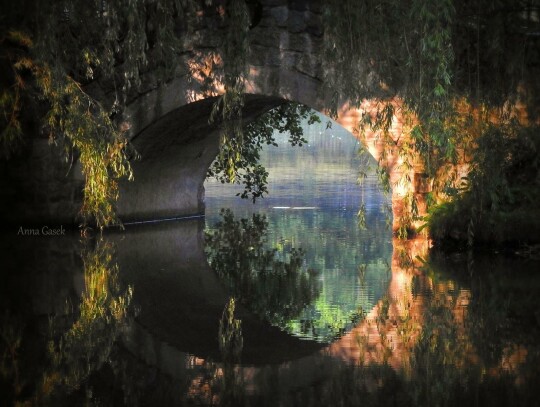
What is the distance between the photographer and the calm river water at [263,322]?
5.37m

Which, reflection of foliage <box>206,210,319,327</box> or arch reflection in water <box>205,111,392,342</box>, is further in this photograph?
reflection of foliage <box>206,210,319,327</box>

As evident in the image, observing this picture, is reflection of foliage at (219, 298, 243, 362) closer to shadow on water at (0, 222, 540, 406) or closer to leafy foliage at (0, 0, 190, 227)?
shadow on water at (0, 222, 540, 406)

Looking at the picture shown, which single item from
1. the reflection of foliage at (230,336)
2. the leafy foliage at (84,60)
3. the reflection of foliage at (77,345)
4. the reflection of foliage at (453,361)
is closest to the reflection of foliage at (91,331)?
the reflection of foliage at (77,345)

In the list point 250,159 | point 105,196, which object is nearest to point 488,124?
point 105,196

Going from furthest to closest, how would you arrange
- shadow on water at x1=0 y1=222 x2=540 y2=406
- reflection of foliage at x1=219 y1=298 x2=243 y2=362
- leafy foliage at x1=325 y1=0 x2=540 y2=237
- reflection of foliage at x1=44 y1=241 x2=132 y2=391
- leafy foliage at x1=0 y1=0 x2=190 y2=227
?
1. leafy foliage at x1=0 y1=0 x2=190 y2=227
2. leafy foliage at x1=325 y1=0 x2=540 y2=237
3. reflection of foliage at x1=219 y1=298 x2=243 y2=362
4. reflection of foliage at x1=44 y1=241 x2=132 y2=391
5. shadow on water at x1=0 y1=222 x2=540 y2=406

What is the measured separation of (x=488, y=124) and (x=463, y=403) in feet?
17.5

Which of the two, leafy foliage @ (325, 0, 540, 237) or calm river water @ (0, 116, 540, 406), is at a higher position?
leafy foliage @ (325, 0, 540, 237)

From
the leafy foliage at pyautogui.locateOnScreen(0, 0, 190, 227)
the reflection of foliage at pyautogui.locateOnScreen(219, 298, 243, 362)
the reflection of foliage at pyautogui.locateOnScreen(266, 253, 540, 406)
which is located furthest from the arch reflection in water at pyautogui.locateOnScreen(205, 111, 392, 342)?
the leafy foliage at pyautogui.locateOnScreen(0, 0, 190, 227)

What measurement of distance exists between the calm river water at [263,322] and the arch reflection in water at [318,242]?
3cm

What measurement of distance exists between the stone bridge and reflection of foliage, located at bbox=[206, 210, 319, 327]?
3.78ft

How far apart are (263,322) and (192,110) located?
5567 millimetres

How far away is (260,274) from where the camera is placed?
9609mm

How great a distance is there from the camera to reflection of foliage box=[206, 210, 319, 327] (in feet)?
26.3

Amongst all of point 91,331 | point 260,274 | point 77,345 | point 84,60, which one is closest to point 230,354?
point 77,345
